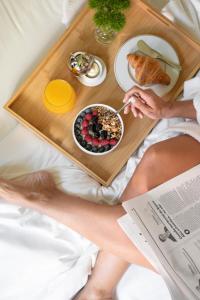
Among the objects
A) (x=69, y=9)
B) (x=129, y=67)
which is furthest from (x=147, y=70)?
(x=69, y=9)

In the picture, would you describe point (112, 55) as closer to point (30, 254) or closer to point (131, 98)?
point (131, 98)

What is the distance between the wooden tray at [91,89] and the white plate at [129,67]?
0.8 inches

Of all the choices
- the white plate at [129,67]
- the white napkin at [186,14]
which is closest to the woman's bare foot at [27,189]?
the white plate at [129,67]

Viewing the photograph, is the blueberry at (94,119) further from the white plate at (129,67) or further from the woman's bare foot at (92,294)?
the woman's bare foot at (92,294)

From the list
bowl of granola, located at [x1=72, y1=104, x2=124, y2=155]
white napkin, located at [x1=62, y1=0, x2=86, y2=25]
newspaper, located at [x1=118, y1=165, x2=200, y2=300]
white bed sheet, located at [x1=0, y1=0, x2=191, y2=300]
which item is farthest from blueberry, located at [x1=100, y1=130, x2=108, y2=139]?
white napkin, located at [x1=62, y1=0, x2=86, y2=25]

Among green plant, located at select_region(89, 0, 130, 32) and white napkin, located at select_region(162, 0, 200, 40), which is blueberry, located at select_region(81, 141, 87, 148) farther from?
white napkin, located at select_region(162, 0, 200, 40)

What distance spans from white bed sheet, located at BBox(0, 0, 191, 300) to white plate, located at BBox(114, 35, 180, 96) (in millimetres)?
111

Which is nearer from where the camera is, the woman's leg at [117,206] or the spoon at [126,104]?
the woman's leg at [117,206]

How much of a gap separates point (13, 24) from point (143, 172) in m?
0.56

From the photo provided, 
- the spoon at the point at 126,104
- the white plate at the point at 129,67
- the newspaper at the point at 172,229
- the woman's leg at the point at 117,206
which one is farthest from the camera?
the white plate at the point at 129,67

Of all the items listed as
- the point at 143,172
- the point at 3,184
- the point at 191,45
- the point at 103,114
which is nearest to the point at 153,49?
the point at 191,45

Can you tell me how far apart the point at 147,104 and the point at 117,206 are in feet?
0.93

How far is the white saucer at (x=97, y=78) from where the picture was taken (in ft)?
3.83

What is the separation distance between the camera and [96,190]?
1.11 metres
